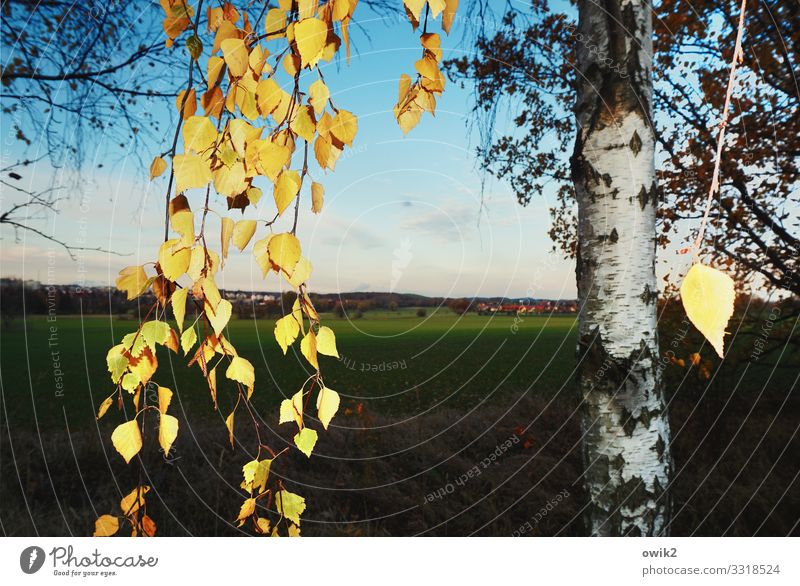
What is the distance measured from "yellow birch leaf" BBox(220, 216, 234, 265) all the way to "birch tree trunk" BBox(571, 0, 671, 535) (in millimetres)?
1240

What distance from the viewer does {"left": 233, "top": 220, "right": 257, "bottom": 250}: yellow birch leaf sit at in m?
0.85

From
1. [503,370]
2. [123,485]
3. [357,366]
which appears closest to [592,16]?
[123,485]

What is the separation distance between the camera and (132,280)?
0.91 m

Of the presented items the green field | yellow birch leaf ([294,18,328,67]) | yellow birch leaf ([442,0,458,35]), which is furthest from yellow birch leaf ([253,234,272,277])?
the green field

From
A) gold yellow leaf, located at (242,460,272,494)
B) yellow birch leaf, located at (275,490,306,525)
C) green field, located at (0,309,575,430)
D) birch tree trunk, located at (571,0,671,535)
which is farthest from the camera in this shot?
green field, located at (0,309,575,430)

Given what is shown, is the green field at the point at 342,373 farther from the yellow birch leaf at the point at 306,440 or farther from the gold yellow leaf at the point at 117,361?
the yellow birch leaf at the point at 306,440

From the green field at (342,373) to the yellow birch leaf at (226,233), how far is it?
1.91 m

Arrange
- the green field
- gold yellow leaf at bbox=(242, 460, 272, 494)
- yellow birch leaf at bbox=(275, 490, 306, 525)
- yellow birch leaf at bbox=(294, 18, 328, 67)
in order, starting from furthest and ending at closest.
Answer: the green field
yellow birch leaf at bbox=(275, 490, 306, 525)
gold yellow leaf at bbox=(242, 460, 272, 494)
yellow birch leaf at bbox=(294, 18, 328, 67)

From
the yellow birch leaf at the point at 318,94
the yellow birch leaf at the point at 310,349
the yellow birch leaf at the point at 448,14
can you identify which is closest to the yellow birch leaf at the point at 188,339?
the yellow birch leaf at the point at 310,349

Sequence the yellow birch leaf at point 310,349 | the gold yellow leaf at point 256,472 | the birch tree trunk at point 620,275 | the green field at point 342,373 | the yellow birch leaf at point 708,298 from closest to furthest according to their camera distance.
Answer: the yellow birch leaf at point 708,298
the yellow birch leaf at point 310,349
the gold yellow leaf at point 256,472
the birch tree trunk at point 620,275
the green field at point 342,373

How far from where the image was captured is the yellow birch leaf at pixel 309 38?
0.78 m

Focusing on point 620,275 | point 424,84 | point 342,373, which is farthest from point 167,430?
point 342,373

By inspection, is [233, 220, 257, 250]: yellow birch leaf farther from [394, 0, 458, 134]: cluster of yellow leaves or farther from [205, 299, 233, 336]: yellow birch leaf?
[394, 0, 458, 134]: cluster of yellow leaves

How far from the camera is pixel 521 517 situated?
104 inches
